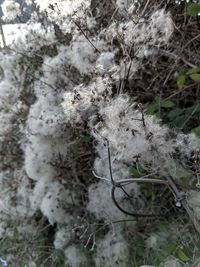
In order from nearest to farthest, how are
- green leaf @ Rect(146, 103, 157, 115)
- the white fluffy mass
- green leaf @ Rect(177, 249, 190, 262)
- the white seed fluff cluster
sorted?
the white seed fluff cluster, green leaf @ Rect(177, 249, 190, 262), green leaf @ Rect(146, 103, 157, 115), the white fluffy mass

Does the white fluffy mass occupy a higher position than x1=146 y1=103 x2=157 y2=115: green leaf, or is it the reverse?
x1=146 y1=103 x2=157 y2=115: green leaf

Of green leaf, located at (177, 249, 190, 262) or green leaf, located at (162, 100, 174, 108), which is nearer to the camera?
Answer: green leaf, located at (177, 249, 190, 262)

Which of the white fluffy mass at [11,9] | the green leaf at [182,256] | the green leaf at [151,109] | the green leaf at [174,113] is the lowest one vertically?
the white fluffy mass at [11,9]

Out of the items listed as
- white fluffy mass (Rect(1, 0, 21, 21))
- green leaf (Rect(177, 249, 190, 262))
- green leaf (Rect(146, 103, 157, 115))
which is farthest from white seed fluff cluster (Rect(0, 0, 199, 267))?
white fluffy mass (Rect(1, 0, 21, 21))

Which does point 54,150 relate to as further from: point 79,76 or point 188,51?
point 188,51

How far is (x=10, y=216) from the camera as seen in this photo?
278 cm

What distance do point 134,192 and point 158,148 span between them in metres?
0.91

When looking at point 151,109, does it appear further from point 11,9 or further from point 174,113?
point 11,9

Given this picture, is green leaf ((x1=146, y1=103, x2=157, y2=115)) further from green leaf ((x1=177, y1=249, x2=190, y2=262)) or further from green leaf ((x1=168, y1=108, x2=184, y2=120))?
green leaf ((x1=177, y1=249, x2=190, y2=262))

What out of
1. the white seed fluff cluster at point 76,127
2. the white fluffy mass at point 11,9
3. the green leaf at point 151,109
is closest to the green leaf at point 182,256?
the white seed fluff cluster at point 76,127

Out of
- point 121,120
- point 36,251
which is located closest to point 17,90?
point 36,251

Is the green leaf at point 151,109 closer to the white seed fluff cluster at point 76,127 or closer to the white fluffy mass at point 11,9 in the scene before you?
the white seed fluff cluster at point 76,127

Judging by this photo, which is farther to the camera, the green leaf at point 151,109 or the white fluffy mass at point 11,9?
the white fluffy mass at point 11,9

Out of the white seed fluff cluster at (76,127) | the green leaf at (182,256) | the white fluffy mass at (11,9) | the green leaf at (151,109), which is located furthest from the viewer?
the white fluffy mass at (11,9)
